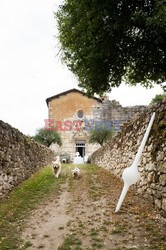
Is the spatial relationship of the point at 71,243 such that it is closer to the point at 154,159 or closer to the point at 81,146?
the point at 154,159

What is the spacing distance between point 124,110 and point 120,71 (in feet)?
80.4

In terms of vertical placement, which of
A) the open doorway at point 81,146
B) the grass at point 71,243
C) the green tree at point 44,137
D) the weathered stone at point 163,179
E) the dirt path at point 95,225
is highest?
the green tree at point 44,137

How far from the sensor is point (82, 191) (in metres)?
9.12

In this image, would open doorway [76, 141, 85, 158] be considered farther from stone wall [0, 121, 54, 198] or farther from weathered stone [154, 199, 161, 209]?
weathered stone [154, 199, 161, 209]

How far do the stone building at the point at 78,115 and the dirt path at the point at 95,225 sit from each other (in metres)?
27.4

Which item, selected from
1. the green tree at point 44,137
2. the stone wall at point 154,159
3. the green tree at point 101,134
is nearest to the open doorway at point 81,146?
the green tree at point 44,137

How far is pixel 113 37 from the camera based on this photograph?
415 inches

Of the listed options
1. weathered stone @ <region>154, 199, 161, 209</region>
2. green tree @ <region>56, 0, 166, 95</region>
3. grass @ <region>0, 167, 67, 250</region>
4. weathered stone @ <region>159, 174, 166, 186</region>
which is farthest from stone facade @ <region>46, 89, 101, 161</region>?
weathered stone @ <region>159, 174, 166, 186</region>

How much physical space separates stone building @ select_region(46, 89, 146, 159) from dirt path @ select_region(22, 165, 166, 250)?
2736cm

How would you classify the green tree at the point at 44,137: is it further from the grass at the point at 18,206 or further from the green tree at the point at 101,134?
the grass at the point at 18,206

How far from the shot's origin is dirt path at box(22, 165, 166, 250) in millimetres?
4484

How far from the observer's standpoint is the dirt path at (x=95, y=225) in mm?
4484

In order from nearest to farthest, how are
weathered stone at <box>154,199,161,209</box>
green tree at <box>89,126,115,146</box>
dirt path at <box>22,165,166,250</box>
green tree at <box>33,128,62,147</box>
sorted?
dirt path at <box>22,165,166,250</box> < weathered stone at <box>154,199,161,209</box> < green tree at <box>89,126,115,146</box> < green tree at <box>33,128,62,147</box>

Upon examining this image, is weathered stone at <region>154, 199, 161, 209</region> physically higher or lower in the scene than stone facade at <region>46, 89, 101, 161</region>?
lower
